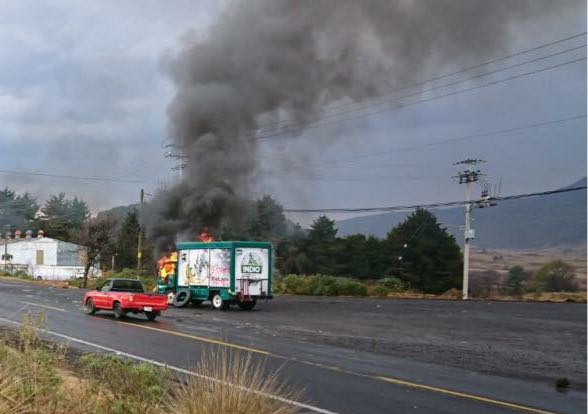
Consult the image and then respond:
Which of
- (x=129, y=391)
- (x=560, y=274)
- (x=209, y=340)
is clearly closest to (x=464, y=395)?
(x=129, y=391)

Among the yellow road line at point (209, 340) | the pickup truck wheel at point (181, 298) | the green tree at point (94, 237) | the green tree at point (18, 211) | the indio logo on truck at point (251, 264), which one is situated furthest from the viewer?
the green tree at point (18, 211)

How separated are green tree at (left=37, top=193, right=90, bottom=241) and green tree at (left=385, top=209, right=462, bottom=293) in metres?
50.1

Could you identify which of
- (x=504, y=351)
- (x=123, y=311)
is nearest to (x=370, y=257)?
(x=123, y=311)

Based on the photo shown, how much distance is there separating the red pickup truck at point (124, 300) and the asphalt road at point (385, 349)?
1.53 ft

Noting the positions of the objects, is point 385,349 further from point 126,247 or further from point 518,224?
point 126,247

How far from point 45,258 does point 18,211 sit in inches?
1214

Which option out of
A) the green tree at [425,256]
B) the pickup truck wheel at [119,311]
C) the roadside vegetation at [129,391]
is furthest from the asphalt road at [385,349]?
the green tree at [425,256]

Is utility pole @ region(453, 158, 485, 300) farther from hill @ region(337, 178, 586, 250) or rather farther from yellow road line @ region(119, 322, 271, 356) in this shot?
yellow road line @ region(119, 322, 271, 356)

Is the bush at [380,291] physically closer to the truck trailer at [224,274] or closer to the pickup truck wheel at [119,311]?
the truck trailer at [224,274]

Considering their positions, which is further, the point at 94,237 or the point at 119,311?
the point at 94,237

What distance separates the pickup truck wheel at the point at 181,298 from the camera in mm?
25683

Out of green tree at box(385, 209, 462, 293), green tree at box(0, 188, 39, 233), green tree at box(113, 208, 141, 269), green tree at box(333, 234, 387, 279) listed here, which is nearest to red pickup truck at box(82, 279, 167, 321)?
green tree at box(113, 208, 141, 269)

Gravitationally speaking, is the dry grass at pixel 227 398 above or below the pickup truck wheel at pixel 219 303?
above

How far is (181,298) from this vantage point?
25.9 m
